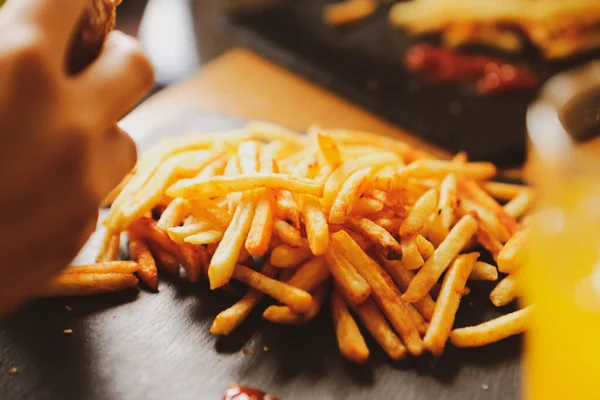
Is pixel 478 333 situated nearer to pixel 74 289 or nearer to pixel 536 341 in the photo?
pixel 536 341

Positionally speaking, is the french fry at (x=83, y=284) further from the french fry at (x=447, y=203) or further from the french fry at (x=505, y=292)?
the french fry at (x=505, y=292)

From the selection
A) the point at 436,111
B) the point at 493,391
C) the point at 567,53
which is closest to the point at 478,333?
the point at 493,391

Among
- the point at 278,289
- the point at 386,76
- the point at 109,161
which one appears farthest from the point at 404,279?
the point at 386,76

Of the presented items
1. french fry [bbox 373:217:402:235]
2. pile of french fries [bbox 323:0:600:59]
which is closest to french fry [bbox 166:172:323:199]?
french fry [bbox 373:217:402:235]

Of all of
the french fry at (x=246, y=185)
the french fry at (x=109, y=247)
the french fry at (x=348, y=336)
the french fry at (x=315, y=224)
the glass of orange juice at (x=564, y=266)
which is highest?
the glass of orange juice at (x=564, y=266)

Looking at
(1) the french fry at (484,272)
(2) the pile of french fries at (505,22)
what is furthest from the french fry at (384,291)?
(2) the pile of french fries at (505,22)

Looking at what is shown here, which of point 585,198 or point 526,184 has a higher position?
point 585,198
